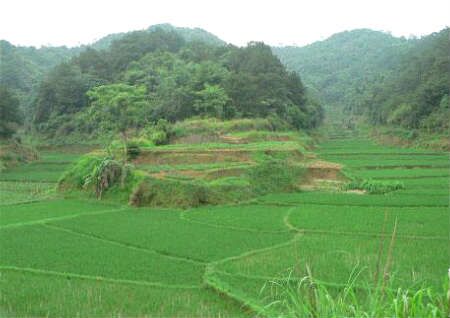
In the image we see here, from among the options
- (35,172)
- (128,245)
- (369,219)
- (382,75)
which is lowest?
(128,245)

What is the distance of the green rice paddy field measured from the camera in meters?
8.73

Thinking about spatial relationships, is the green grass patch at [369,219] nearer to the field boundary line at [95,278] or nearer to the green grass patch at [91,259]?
the green grass patch at [91,259]

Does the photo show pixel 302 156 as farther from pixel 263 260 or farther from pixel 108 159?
pixel 263 260

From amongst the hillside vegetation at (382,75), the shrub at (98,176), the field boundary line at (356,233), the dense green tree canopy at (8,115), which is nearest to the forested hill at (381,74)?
the hillside vegetation at (382,75)

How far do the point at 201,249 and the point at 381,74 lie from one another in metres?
69.5

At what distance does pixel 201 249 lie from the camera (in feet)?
39.9

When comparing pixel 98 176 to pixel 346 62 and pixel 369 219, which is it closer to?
pixel 369 219

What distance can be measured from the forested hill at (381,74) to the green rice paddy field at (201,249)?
22785 mm

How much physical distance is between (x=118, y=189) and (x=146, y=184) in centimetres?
184

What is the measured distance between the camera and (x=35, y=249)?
12219mm

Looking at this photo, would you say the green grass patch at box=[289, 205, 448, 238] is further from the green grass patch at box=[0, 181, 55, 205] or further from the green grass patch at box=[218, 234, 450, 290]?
the green grass patch at box=[0, 181, 55, 205]

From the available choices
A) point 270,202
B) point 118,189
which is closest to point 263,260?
point 270,202

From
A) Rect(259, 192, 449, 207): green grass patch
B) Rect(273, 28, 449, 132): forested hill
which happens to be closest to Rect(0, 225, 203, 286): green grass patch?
Rect(259, 192, 449, 207): green grass patch

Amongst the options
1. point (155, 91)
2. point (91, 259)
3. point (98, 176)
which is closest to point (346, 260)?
point (91, 259)
